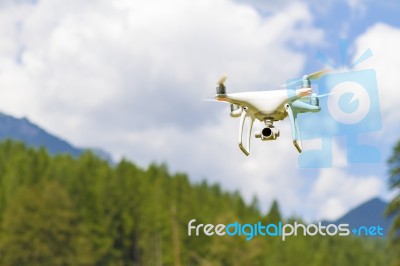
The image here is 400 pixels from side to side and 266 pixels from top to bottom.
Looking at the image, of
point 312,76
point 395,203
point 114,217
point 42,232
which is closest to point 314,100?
point 312,76

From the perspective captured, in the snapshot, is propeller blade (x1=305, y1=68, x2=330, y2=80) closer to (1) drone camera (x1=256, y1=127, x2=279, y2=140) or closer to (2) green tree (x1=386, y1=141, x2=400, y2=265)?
(1) drone camera (x1=256, y1=127, x2=279, y2=140)

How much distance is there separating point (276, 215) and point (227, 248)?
9.40 meters

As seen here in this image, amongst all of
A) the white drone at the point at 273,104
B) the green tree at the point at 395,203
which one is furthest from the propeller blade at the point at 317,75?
the green tree at the point at 395,203

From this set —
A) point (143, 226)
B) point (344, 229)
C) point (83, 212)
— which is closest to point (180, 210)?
point (143, 226)

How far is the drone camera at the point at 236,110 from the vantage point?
213 inches

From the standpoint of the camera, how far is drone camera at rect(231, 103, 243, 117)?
5.42m

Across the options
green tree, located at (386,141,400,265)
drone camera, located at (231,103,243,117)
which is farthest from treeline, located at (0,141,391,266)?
drone camera, located at (231,103,243,117)

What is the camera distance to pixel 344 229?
693cm

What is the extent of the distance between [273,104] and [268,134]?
7.9 inches

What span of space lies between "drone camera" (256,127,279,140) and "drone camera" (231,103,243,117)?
0.17 m

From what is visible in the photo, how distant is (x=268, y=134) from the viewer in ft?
17.4

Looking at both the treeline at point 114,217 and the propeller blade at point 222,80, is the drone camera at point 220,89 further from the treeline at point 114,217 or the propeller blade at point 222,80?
A: the treeline at point 114,217

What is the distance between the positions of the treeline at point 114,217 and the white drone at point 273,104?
67612mm

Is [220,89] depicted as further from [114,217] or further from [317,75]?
[114,217]
